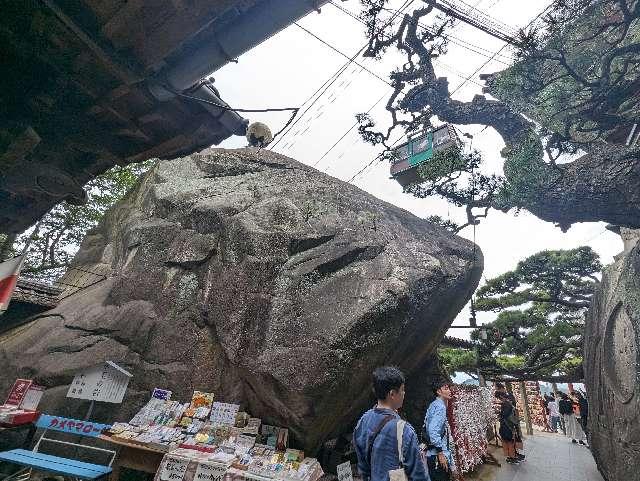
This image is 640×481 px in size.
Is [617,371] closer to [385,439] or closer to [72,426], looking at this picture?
[385,439]

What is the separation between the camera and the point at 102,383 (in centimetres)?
670

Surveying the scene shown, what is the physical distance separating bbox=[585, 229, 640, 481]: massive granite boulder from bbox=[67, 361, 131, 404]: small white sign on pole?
10.7m

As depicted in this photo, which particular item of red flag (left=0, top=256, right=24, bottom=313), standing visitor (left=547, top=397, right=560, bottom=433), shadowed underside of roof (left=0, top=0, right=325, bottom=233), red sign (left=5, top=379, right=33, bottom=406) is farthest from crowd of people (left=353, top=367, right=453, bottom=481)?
standing visitor (left=547, top=397, right=560, bottom=433)

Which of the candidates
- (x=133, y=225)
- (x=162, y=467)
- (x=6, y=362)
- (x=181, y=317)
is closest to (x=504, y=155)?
(x=181, y=317)

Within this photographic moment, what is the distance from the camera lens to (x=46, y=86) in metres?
3.51

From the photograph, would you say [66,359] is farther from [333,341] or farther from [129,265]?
[333,341]

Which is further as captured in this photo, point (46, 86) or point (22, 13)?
point (46, 86)

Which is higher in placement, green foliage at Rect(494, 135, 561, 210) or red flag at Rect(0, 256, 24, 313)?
green foliage at Rect(494, 135, 561, 210)

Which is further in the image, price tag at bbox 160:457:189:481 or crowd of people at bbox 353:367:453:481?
price tag at bbox 160:457:189:481

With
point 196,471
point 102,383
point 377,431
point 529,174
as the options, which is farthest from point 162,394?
point 529,174

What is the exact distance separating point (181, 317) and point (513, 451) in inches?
470

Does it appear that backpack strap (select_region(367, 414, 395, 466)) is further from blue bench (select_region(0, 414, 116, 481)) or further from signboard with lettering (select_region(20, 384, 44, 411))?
signboard with lettering (select_region(20, 384, 44, 411))

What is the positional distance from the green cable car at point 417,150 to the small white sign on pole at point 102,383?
27.7 feet

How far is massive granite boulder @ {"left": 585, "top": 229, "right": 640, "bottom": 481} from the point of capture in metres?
7.55
